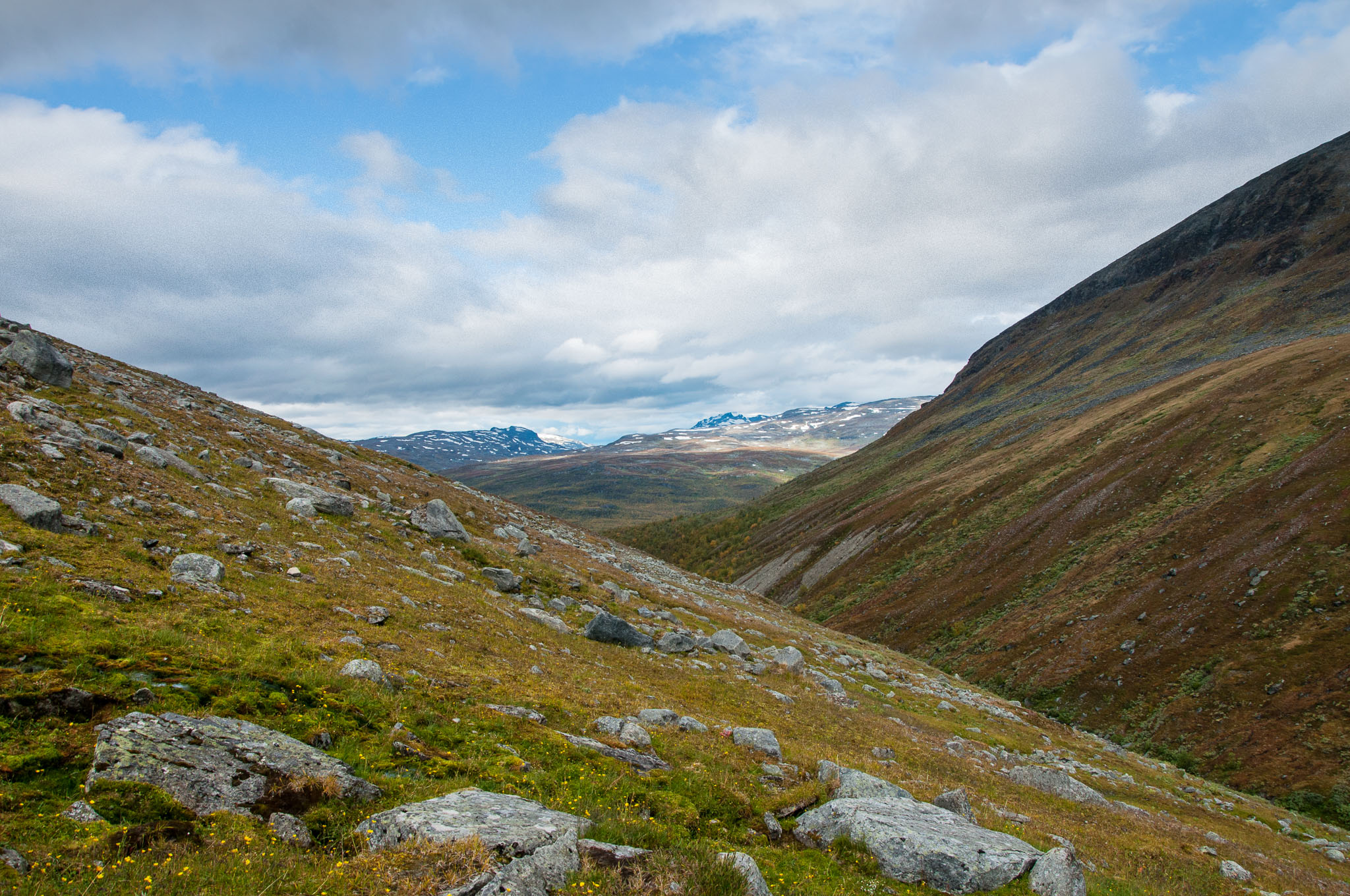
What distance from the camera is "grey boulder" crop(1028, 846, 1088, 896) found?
9828mm

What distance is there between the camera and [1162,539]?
158ft

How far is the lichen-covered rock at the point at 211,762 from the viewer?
7656 millimetres

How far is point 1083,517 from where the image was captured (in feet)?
192

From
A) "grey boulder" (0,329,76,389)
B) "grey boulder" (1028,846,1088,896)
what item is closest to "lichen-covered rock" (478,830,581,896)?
"grey boulder" (1028,846,1088,896)

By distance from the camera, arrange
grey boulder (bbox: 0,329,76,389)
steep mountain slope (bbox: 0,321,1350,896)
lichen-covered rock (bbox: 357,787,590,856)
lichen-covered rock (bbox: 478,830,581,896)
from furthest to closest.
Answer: grey boulder (bbox: 0,329,76,389) < lichen-covered rock (bbox: 357,787,590,856) < steep mountain slope (bbox: 0,321,1350,896) < lichen-covered rock (bbox: 478,830,581,896)

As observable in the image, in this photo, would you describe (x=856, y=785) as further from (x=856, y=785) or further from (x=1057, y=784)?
(x=1057, y=784)

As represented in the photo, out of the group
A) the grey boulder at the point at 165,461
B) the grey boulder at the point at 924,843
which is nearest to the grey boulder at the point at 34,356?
the grey boulder at the point at 165,461

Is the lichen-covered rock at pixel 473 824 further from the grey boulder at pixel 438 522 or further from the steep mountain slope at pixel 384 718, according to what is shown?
the grey boulder at pixel 438 522

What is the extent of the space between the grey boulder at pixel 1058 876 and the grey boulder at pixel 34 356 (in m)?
41.8

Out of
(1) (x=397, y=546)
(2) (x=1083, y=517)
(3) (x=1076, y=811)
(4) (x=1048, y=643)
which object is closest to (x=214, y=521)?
(1) (x=397, y=546)

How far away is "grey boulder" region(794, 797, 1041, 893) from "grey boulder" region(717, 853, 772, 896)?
314 centimetres

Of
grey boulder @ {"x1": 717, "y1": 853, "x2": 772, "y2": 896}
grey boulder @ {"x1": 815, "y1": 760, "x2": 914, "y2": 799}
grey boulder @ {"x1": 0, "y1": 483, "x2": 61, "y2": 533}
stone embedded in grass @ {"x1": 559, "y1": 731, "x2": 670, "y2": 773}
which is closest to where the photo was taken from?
grey boulder @ {"x1": 717, "y1": 853, "x2": 772, "y2": 896}

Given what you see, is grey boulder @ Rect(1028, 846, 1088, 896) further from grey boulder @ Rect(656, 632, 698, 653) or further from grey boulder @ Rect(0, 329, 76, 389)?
grey boulder @ Rect(0, 329, 76, 389)

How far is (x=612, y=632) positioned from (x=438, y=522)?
13238mm
